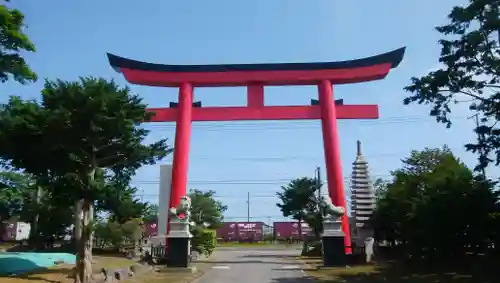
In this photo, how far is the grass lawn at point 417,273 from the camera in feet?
49.9

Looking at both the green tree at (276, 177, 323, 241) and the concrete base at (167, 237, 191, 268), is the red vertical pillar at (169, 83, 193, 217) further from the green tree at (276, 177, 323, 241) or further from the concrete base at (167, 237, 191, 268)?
the green tree at (276, 177, 323, 241)

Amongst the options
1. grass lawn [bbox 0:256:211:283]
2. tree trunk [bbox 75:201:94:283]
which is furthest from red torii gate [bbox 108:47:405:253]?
tree trunk [bbox 75:201:94:283]

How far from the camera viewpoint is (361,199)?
30562mm

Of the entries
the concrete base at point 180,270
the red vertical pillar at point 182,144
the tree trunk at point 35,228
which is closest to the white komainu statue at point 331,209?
the concrete base at point 180,270

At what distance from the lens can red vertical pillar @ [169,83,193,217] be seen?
24266 millimetres

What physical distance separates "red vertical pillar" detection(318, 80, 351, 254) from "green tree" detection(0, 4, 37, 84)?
56.1ft

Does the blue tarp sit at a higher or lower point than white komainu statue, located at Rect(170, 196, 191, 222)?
lower

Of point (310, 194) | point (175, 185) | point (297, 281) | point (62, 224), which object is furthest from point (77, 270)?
point (310, 194)

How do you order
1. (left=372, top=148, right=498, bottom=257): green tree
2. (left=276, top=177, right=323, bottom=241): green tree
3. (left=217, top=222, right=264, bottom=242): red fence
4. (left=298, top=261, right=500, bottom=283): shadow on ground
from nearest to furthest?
(left=298, top=261, right=500, bottom=283): shadow on ground → (left=372, top=148, right=498, bottom=257): green tree → (left=276, top=177, right=323, bottom=241): green tree → (left=217, top=222, right=264, bottom=242): red fence

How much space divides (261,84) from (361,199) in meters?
11.0

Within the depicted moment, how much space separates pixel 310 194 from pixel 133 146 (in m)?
29.7

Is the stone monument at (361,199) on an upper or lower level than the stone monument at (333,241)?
upper

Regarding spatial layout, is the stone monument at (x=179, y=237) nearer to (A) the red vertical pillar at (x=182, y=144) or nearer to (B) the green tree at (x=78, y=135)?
(A) the red vertical pillar at (x=182, y=144)

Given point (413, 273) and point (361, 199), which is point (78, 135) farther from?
point (361, 199)
